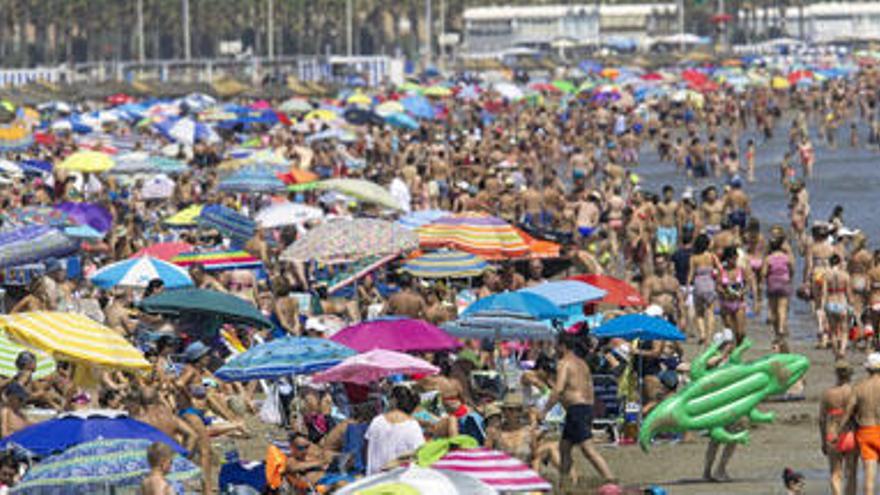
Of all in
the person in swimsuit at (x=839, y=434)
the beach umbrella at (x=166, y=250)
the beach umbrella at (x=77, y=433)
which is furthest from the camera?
the beach umbrella at (x=166, y=250)

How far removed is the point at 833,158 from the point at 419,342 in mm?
43600

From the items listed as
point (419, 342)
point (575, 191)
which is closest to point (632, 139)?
point (575, 191)

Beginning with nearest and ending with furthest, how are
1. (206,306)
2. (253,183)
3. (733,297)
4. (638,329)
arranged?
(638,329) < (206,306) < (733,297) < (253,183)

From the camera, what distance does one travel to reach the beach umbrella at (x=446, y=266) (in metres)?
19.1

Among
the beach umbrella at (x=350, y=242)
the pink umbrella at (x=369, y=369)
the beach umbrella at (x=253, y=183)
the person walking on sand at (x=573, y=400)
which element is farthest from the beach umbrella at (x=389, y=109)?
the person walking on sand at (x=573, y=400)

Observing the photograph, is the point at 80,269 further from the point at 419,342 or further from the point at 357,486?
Answer: the point at 357,486

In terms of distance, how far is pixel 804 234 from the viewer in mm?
26766

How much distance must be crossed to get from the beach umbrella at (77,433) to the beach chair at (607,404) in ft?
17.0

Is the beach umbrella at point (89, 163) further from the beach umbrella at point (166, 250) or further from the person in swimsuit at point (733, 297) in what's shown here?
the person in swimsuit at point (733, 297)

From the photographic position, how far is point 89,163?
31656 mm

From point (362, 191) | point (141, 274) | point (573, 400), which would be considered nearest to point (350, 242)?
point (141, 274)

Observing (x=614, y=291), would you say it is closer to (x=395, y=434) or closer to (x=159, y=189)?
(x=395, y=434)

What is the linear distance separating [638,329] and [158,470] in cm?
614

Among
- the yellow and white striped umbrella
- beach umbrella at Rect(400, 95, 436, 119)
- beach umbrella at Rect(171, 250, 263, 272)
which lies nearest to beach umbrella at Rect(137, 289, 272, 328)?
the yellow and white striped umbrella
